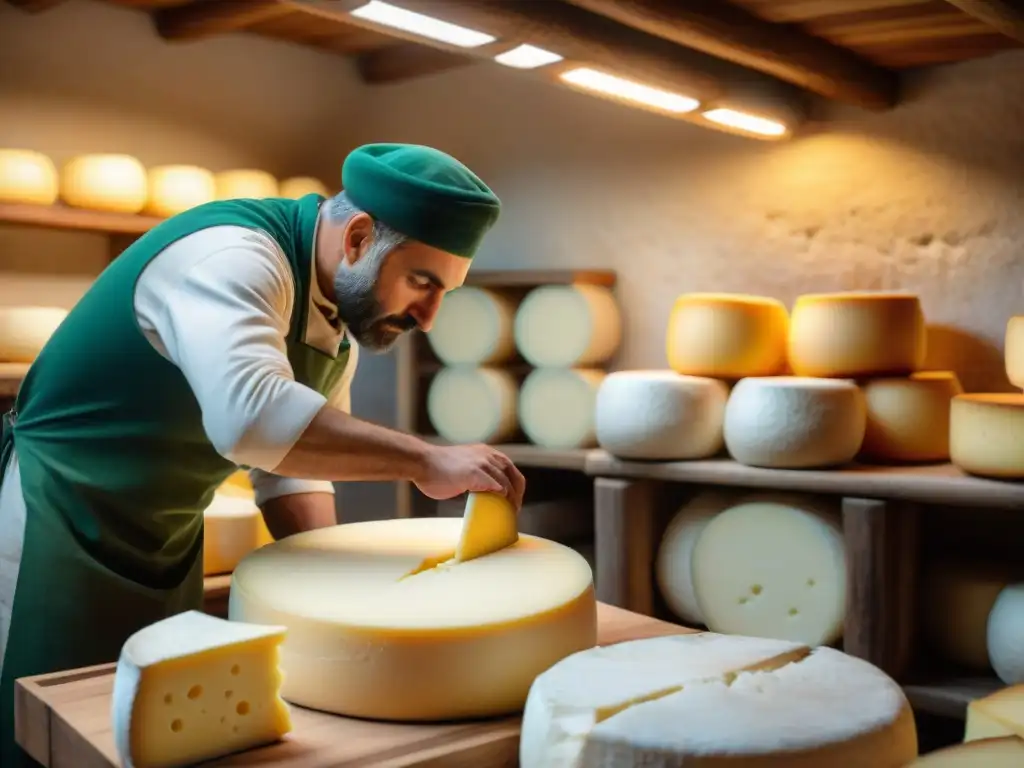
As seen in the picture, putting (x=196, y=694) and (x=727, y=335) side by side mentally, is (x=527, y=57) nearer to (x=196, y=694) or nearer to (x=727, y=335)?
(x=727, y=335)

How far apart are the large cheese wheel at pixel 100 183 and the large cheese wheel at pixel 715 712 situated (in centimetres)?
251

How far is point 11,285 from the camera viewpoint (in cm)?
326

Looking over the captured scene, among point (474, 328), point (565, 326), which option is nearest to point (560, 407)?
point (565, 326)

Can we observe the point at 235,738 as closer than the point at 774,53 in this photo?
Yes

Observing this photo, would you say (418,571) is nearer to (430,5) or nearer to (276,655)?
(276,655)

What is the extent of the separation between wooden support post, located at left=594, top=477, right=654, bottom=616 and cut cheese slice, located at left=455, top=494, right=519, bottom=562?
133cm

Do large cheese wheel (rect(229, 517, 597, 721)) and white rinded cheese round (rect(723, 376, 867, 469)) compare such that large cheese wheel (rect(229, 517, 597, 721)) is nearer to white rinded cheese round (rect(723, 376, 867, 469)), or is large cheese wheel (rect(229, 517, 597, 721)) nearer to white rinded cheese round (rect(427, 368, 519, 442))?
white rinded cheese round (rect(723, 376, 867, 469))

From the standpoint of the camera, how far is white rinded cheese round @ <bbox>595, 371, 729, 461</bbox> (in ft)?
8.61

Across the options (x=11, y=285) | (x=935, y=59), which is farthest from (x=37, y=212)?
(x=935, y=59)

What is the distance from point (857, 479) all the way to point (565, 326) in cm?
115

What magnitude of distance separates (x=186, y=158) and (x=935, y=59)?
2576mm

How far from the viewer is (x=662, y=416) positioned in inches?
103

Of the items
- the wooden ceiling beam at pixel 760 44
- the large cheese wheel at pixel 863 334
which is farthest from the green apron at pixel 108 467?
the large cheese wheel at pixel 863 334

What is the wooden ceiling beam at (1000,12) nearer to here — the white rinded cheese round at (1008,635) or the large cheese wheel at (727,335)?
the large cheese wheel at (727,335)
